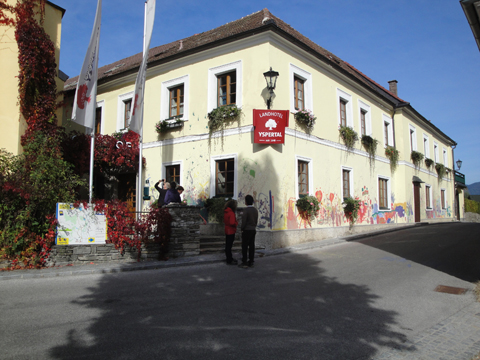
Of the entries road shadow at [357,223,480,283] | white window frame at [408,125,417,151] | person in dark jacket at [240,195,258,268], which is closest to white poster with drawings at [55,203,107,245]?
person in dark jacket at [240,195,258,268]

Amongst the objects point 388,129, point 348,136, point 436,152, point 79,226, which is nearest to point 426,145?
point 436,152

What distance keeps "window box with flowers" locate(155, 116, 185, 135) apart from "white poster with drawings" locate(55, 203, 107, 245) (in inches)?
240

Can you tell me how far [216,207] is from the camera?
12.6 metres

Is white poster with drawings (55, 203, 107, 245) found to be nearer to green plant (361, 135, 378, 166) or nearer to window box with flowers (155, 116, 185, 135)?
window box with flowers (155, 116, 185, 135)

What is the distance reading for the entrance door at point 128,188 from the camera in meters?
16.2

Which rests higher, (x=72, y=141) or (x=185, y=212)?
(x=72, y=141)

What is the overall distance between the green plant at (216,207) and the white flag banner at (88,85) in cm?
453

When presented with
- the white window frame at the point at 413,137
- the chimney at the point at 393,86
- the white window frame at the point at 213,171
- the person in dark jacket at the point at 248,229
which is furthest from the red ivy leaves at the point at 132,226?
the chimney at the point at 393,86

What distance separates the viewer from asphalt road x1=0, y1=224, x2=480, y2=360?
3904mm

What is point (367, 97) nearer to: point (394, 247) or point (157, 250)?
point (394, 247)

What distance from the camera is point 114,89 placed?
1722 cm

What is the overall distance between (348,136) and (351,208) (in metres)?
3.19

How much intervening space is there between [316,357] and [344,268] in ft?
17.1

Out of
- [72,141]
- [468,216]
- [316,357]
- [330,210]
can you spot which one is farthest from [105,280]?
[468,216]
